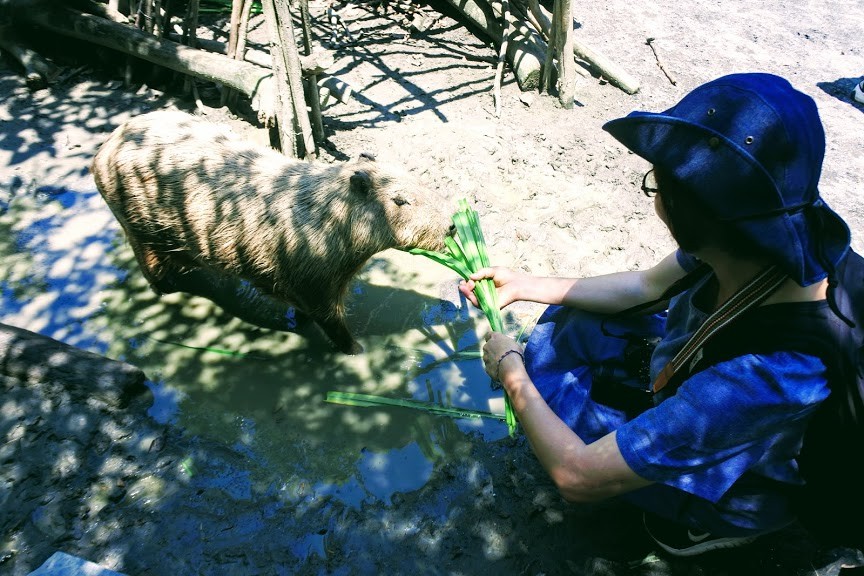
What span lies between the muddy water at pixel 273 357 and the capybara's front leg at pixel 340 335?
2.7 inches

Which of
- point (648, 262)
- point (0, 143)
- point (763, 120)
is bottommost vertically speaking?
point (648, 262)

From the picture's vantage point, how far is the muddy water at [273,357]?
315 centimetres

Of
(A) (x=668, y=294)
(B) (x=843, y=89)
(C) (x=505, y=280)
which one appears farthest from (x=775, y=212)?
(B) (x=843, y=89)

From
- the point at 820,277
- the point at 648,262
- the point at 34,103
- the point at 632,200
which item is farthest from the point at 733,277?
the point at 34,103

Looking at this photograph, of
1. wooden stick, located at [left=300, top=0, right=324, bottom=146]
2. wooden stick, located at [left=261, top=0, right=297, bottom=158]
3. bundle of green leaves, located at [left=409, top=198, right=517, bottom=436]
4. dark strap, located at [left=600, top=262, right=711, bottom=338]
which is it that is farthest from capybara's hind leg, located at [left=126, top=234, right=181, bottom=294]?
dark strap, located at [left=600, top=262, right=711, bottom=338]

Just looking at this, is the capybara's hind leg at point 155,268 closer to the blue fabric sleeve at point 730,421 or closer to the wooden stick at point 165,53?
the wooden stick at point 165,53

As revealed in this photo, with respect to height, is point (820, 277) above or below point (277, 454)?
above

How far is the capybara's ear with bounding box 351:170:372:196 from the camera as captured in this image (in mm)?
3266

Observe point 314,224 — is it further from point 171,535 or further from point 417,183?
point 171,535

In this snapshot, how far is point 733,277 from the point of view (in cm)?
182

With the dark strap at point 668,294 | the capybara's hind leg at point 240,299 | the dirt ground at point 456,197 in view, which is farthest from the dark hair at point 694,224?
the capybara's hind leg at point 240,299

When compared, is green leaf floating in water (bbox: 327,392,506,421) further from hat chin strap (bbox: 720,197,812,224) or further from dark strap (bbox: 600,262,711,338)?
hat chin strap (bbox: 720,197,812,224)

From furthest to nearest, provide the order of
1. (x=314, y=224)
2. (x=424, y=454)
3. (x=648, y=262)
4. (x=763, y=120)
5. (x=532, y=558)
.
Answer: (x=648, y=262) < (x=314, y=224) < (x=424, y=454) < (x=532, y=558) < (x=763, y=120)

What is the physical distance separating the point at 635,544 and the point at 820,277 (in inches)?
66.9
